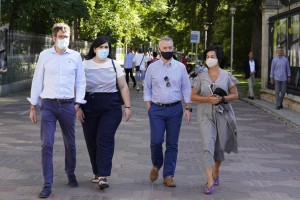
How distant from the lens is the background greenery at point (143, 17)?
2456cm

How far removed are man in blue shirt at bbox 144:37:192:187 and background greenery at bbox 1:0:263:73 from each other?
1738cm

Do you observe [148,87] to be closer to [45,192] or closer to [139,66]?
[45,192]

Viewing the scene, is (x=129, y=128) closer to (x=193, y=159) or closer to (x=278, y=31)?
(x=193, y=159)

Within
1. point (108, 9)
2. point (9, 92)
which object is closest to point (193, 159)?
point (9, 92)

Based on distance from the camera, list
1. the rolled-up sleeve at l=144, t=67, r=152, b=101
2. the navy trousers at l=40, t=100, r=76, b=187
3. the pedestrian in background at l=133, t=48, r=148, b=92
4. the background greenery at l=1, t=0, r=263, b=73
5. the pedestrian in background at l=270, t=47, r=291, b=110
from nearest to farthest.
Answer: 1. the navy trousers at l=40, t=100, r=76, b=187
2. the rolled-up sleeve at l=144, t=67, r=152, b=101
3. the pedestrian in background at l=270, t=47, r=291, b=110
4. the background greenery at l=1, t=0, r=263, b=73
5. the pedestrian in background at l=133, t=48, r=148, b=92

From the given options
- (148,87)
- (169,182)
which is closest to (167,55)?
(148,87)

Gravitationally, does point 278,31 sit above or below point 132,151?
above

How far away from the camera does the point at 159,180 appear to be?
7.68m

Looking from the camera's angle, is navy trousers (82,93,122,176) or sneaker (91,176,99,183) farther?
sneaker (91,176,99,183)

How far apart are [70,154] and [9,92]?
16.1 m

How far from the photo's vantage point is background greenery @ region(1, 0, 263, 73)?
80.6 ft

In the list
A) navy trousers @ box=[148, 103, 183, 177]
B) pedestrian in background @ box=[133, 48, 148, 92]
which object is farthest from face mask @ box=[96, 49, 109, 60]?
pedestrian in background @ box=[133, 48, 148, 92]

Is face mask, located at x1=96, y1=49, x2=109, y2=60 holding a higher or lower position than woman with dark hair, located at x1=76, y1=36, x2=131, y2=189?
higher

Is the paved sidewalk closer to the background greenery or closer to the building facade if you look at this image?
the building facade
